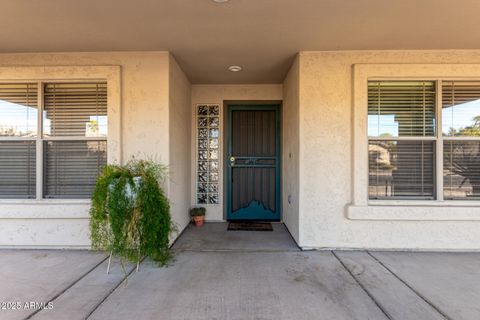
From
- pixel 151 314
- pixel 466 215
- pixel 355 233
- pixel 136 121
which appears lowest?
pixel 151 314

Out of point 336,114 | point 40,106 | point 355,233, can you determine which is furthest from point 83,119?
point 355,233

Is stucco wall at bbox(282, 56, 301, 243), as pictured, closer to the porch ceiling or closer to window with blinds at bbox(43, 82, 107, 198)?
the porch ceiling

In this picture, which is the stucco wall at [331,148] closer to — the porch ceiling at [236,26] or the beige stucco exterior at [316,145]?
the beige stucco exterior at [316,145]

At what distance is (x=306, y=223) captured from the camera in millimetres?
3375

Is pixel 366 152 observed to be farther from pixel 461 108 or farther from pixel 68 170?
pixel 68 170

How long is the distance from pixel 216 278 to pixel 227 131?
282cm

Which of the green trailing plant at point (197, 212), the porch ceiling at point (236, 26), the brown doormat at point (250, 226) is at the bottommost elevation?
the brown doormat at point (250, 226)

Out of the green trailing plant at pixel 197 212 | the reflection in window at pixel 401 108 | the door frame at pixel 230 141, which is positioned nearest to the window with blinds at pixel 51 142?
the green trailing plant at pixel 197 212

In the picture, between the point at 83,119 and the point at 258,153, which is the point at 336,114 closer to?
the point at 258,153

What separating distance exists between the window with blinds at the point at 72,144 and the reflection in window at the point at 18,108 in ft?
0.55

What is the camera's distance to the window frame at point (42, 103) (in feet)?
10.9

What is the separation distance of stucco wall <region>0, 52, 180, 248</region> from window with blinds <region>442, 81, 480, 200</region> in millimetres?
3367

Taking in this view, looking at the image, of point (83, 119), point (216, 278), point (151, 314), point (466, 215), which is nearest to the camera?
point (151, 314)

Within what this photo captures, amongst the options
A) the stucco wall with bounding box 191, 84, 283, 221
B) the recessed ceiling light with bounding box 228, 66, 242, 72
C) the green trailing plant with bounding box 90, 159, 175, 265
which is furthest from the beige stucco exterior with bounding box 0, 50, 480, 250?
the stucco wall with bounding box 191, 84, 283, 221
